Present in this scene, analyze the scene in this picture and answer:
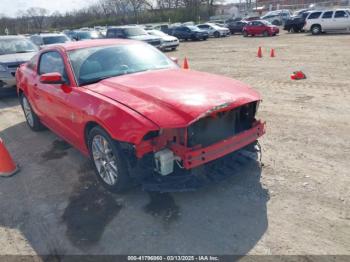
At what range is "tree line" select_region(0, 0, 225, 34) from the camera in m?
60.3

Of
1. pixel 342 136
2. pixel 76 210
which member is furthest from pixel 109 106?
pixel 342 136

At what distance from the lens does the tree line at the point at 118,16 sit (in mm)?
60344

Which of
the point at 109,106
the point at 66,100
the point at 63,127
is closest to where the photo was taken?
the point at 109,106

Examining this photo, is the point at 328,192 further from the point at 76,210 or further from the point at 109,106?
the point at 76,210

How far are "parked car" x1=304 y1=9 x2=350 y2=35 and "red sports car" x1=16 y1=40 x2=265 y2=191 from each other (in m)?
22.8

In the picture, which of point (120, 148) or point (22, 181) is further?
point (22, 181)

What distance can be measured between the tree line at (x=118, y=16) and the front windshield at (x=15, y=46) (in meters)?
51.2

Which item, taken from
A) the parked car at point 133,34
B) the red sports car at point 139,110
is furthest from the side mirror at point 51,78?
the parked car at point 133,34

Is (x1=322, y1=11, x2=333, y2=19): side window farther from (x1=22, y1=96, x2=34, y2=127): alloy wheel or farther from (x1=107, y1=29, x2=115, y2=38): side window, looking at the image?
(x1=22, y1=96, x2=34, y2=127): alloy wheel

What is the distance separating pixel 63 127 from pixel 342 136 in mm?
4353

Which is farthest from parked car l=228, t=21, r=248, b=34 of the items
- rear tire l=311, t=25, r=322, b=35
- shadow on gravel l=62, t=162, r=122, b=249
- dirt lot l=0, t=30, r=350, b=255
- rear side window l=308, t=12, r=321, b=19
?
shadow on gravel l=62, t=162, r=122, b=249

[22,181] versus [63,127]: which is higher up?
[63,127]

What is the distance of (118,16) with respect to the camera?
72.2 meters

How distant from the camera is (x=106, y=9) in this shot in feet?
259
